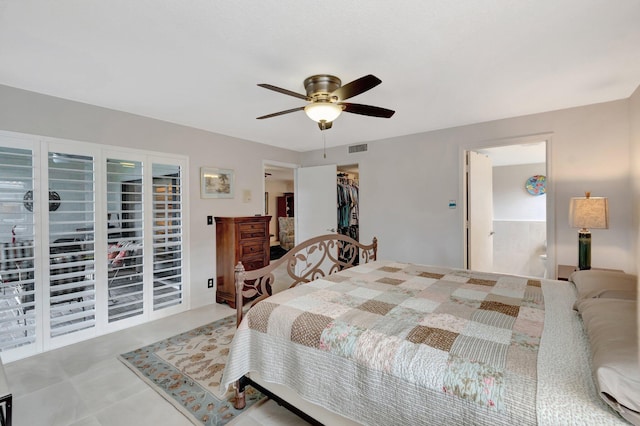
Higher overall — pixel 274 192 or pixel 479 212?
pixel 274 192

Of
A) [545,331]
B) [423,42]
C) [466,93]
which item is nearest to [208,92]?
[423,42]

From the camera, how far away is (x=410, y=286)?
2.15 meters

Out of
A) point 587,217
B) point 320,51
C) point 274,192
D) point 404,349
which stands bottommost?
point 404,349

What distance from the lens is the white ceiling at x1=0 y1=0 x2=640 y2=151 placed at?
5.01 ft

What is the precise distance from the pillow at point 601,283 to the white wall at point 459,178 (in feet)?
4.53

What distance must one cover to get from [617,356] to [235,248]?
11.3 ft

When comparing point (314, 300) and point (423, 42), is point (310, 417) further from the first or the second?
point (423, 42)

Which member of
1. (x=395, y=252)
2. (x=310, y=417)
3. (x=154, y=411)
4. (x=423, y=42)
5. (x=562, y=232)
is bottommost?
(x=154, y=411)

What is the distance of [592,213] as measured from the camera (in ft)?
8.46

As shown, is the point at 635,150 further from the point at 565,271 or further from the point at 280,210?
the point at 280,210

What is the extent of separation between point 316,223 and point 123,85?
3.26 meters

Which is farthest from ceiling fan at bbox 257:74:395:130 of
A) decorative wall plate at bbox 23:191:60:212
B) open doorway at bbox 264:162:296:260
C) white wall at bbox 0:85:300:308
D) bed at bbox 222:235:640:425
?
open doorway at bbox 264:162:296:260

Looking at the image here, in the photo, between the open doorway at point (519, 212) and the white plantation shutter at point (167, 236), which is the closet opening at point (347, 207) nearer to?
the open doorway at point (519, 212)

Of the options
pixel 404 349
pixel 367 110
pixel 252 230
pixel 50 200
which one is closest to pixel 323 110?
pixel 367 110
